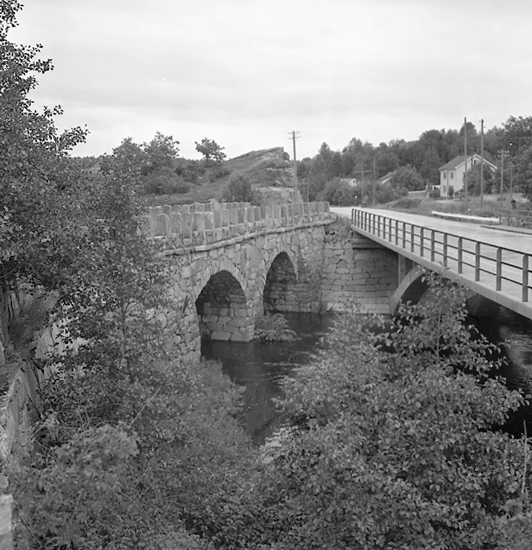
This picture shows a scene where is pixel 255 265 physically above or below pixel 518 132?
below

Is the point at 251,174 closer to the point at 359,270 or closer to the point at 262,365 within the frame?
the point at 359,270

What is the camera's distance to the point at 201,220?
61.7ft

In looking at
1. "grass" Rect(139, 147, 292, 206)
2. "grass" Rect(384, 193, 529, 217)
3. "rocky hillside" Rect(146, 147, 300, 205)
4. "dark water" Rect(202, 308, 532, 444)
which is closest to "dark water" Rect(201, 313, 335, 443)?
"dark water" Rect(202, 308, 532, 444)

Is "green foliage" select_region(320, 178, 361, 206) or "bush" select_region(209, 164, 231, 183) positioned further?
"green foliage" select_region(320, 178, 361, 206)

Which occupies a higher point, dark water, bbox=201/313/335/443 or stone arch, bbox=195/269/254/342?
stone arch, bbox=195/269/254/342

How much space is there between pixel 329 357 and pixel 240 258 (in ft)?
41.0

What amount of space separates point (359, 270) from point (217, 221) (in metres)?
12.9

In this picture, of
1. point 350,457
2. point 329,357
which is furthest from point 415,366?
point 350,457

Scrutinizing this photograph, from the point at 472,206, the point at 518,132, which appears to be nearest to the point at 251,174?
the point at 472,206

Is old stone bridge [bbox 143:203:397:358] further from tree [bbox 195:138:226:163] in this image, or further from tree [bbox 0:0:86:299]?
tree [bbox 195:138:226:163]

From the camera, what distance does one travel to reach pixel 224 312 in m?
23.5

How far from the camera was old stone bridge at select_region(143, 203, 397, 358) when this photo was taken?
1780 cm

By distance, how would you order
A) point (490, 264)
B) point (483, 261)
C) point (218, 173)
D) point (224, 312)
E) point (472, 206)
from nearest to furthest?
point (490, 264) < point (483, 261) < point (224, 312) < point (472, 206) < point (218, 173)

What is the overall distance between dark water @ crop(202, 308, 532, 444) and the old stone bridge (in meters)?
1.31
